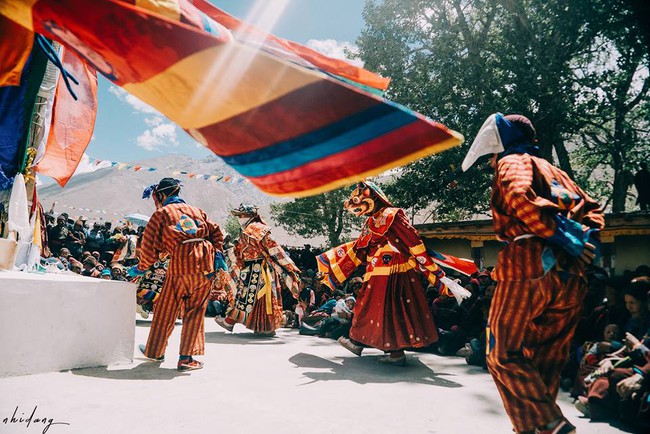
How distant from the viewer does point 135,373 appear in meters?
4.06

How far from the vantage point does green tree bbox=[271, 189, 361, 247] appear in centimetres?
2625

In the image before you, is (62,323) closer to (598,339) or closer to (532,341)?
(532,341)

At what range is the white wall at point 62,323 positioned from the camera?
360 cm

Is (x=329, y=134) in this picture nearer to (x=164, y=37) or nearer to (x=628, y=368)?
(x=164, y=37)

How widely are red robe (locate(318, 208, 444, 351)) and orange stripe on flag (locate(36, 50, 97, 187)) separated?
3.87 meters

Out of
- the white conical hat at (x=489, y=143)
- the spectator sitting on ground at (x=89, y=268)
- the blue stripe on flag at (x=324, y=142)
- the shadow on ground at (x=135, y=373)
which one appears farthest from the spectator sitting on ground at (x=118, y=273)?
the white conical hat at (x=489, y=143)

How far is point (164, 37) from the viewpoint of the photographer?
1.64 metres

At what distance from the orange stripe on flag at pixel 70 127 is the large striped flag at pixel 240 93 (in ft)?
14.4

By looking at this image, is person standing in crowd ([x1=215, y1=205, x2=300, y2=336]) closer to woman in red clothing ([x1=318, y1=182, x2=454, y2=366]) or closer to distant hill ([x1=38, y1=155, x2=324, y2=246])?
woman in red clothing ([x1=318, y1=182, x2=454, y2=366])

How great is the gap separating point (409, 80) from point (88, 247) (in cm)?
990

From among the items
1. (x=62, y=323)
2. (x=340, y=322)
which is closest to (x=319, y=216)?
(x=340, y=322)

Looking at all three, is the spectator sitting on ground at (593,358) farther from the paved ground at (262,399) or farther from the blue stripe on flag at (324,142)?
the blue stripe on flag at (324,142)

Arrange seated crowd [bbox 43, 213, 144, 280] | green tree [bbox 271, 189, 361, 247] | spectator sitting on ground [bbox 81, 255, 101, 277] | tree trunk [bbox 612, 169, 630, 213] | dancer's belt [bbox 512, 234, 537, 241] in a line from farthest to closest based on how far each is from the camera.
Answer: green tree [bbox 271, 189, 361, 247]
tree trunk [bbox 612, 169, 630, 213]
spectator sitting on ground [bbox 81, 255, 101, 277]
seated crowd [bbox 43, 213, 144, 280]
dancer's belt [bbox 512, 234, 537, 241]

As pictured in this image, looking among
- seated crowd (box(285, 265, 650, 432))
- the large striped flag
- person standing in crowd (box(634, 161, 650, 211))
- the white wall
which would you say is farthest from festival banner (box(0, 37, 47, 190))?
person standing in crowd (box(634, 161, 650, 211))
